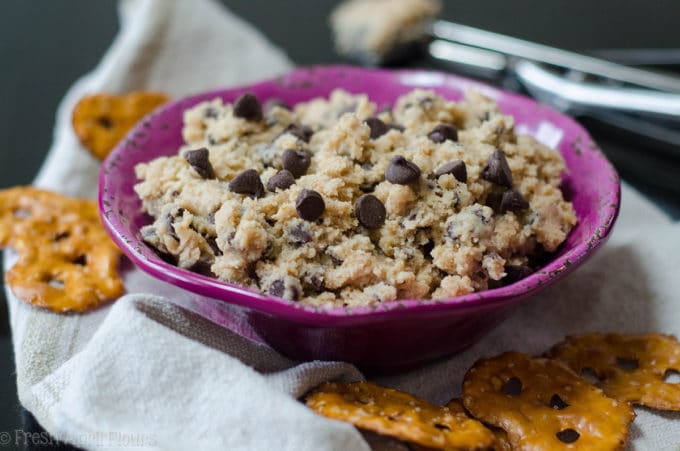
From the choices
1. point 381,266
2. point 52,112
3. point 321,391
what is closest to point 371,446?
point 321,391

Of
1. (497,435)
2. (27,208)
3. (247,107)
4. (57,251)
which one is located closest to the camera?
(497,435)

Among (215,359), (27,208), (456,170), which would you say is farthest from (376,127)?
(27,208)

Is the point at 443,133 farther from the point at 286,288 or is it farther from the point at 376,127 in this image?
the point at 286,288

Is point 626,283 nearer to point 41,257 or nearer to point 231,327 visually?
point 231,327

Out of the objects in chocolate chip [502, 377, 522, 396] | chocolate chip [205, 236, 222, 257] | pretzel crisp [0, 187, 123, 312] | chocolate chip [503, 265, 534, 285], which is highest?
chocolate chip [503, 265, 534, 285]

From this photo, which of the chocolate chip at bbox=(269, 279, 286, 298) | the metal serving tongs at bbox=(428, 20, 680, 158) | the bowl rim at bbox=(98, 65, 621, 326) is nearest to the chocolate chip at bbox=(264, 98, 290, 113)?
the bowl rim at bbox=(98, 65, 621, 326)

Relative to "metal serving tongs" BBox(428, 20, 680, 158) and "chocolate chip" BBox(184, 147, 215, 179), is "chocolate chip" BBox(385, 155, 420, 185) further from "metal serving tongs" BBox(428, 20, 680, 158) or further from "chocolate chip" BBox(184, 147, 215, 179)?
"metal serving tongs" BBox(428, 20, 680, 158)

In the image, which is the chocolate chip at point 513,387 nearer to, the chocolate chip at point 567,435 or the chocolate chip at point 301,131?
the chocolate chip at point 567,435
